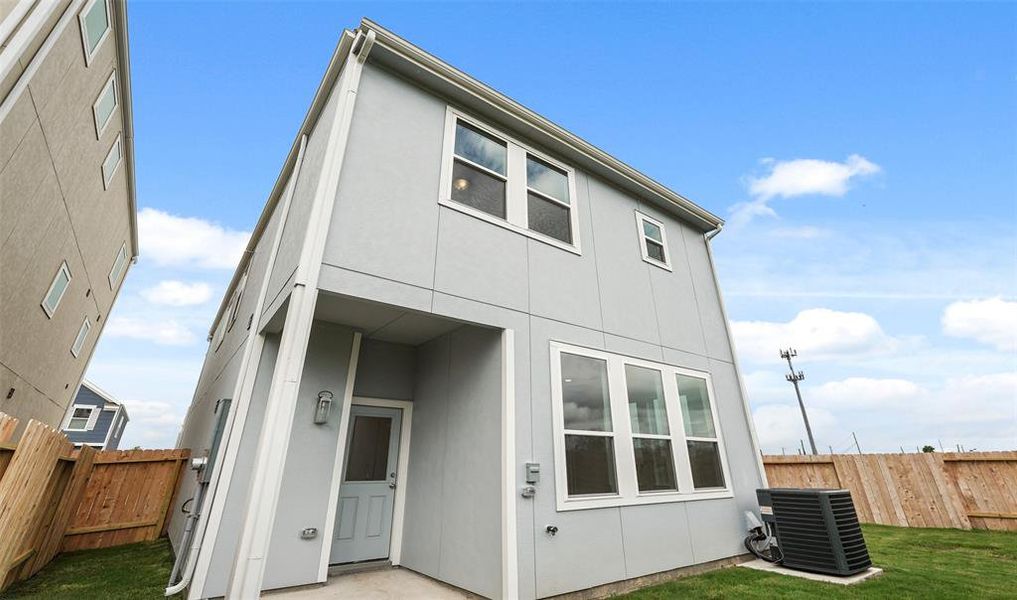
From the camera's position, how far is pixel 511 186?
5.48 m

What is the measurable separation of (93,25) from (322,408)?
7279mm

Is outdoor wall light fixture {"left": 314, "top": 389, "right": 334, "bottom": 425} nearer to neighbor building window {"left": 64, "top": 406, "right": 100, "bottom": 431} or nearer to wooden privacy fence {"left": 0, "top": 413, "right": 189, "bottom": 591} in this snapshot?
wooden privacy fence {"left": 0, "top": 413, "right": 189, "bottom": 591}

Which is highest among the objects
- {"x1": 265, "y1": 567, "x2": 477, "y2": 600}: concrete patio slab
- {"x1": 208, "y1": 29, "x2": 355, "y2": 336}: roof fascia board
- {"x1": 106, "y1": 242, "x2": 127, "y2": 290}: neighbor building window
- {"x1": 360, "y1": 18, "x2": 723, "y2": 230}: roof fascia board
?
{"x1": 106, "y1": 242, "x2": 127, "y2": 290}: neighbor building window

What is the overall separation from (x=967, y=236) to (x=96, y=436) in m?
37.9

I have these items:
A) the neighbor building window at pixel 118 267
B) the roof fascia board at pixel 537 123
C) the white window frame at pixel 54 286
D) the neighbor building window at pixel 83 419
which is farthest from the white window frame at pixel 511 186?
the neighbor building window at pixel 83 419

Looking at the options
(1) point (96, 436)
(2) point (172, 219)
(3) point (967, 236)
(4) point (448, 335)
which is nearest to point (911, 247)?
(3) point (967, 236)

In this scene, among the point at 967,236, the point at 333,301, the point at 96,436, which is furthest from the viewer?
the point at 96,436

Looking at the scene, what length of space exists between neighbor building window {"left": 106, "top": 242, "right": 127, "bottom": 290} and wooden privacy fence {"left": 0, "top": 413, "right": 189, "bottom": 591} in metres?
7.41

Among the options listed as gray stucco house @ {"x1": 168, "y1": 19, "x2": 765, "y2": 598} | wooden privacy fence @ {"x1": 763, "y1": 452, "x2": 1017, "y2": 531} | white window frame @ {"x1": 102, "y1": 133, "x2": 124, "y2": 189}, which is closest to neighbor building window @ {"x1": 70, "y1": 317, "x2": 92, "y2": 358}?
white window frame @ {"x1": 102, "y1": 133, "x2": 124, "y2": 189}

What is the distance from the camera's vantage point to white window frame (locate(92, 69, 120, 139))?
7.09 m

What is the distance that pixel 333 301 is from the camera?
4.13 m

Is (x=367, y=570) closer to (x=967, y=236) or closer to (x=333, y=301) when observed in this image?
(x=333, y=301)

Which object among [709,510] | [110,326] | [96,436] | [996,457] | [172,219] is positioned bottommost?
[709,510]

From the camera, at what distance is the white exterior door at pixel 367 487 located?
4.79m
